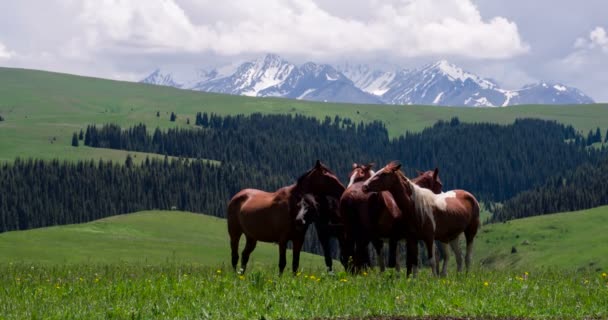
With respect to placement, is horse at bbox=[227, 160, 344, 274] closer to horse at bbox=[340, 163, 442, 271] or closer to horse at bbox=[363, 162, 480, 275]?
horse at bbox=[340, 163, 442, 271]

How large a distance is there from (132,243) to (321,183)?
124851 millimetres

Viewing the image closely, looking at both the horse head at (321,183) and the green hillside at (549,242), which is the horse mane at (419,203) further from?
the green hillside at (549,242)

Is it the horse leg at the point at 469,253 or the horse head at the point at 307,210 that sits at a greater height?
the horse head at the point at 307,210

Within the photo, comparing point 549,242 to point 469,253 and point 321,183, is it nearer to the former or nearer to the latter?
point 469,253

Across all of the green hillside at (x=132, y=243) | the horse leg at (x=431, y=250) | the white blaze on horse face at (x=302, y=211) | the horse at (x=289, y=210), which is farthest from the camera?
the green hillside at (x=132, y=243)

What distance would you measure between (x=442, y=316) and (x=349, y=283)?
3856 millimetres

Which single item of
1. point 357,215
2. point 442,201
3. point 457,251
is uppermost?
point 442,201

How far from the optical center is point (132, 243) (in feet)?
480

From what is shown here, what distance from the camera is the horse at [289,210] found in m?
24.9

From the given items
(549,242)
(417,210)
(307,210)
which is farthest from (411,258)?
(549,242)

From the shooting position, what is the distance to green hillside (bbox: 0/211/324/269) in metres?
121

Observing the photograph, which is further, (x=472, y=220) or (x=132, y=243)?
(x=132, y=243)

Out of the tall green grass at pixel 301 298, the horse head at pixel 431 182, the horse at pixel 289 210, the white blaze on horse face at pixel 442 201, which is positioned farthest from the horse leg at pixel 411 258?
the horse head at pixel 431 182

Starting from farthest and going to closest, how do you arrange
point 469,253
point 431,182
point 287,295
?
point 431,182, point 469,253, point 287,295
